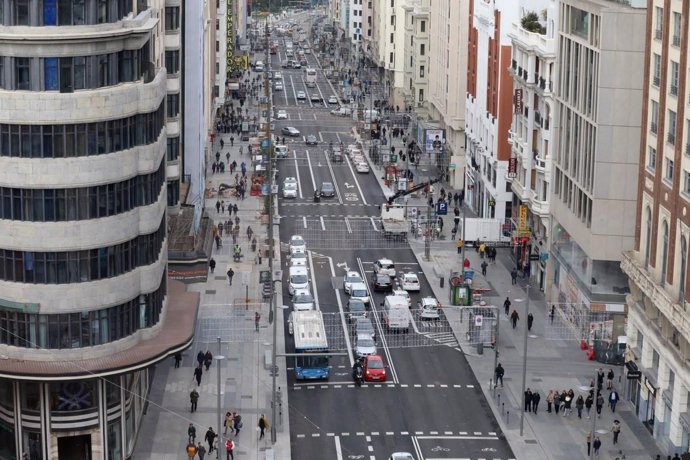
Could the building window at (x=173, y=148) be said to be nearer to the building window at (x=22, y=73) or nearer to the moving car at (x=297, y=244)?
the moving car at (x=297, y=244)

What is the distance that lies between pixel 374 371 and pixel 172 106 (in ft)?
93.7

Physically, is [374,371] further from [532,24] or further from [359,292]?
[532,24]

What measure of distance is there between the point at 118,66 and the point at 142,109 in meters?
2.85

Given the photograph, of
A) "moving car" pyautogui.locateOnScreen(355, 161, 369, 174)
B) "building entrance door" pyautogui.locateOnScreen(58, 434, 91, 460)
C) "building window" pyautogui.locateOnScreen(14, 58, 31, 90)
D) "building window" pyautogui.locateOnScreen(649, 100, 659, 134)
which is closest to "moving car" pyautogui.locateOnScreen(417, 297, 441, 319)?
"building window" pyautogui.locateOnScreen(649, 100, 659, 134)

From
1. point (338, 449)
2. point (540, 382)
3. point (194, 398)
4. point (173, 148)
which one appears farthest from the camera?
point (173, 148)

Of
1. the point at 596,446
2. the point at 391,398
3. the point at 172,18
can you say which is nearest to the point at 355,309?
the point at 391,398

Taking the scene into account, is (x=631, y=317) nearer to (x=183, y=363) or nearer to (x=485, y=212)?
(x=183, y=363)

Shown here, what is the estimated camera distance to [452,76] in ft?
569

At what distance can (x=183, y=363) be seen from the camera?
101 m

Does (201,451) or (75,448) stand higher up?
(75,448)

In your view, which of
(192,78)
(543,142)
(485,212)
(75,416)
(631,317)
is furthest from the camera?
(485,212)

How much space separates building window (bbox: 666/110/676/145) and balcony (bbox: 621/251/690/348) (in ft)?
26.7

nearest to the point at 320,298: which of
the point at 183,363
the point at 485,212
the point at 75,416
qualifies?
the point at 183,363

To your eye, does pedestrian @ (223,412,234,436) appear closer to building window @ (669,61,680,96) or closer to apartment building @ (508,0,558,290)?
building window @ (669,61,680,96)
